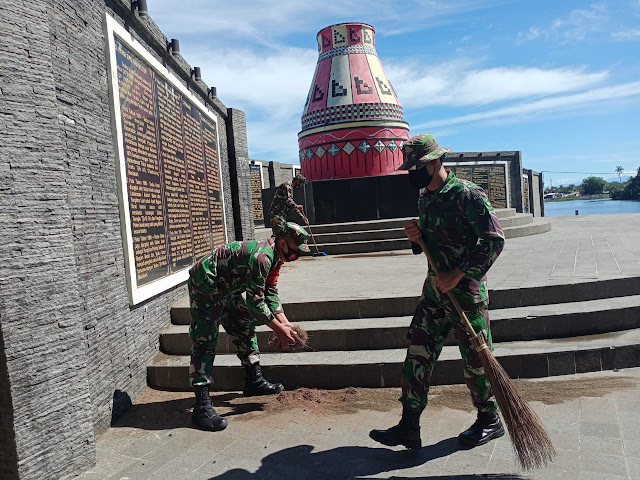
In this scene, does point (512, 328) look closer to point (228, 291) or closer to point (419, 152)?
point (419, 152)

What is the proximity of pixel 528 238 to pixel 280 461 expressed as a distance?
9.93m

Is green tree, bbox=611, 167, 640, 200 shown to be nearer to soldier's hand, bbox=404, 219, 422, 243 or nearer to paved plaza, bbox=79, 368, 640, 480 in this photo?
paved plaza, bbox=79, 368, 640, 480

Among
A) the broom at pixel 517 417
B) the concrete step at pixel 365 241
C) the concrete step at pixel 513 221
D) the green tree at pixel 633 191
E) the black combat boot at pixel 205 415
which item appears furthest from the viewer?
the green tree at pixel 633 191

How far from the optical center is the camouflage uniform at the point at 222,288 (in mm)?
3850

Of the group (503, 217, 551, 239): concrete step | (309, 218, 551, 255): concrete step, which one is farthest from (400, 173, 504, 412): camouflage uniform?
(503, 217, 551, 239): concrete step

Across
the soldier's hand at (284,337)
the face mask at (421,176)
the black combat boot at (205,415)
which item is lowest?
the black combat boot at (205,415)

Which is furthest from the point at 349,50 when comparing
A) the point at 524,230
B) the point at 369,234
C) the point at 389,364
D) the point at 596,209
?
the point at 596,209

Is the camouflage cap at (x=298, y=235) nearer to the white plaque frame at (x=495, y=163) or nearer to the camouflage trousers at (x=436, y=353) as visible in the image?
the camouflage trousers at (x=436, y=353)

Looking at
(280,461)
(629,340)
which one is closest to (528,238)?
(629,340)

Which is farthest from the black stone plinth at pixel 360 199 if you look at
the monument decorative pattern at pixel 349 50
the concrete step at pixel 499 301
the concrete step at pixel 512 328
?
the concrete step at pixel 512 328

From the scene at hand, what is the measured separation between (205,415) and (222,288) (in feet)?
3.28

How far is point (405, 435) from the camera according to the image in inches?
130

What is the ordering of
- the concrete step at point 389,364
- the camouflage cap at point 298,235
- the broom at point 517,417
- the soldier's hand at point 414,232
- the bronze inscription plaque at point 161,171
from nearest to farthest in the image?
the broom at point 517,417 < the soldier's hand at point 414,232 < the camouflage cap at point 298,235 < the concrete step at point 389,364 < the bronze inscription plaque at point 161,171

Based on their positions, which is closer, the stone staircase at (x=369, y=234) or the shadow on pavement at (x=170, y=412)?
the shadow on pavement at (x=170, y=412)
